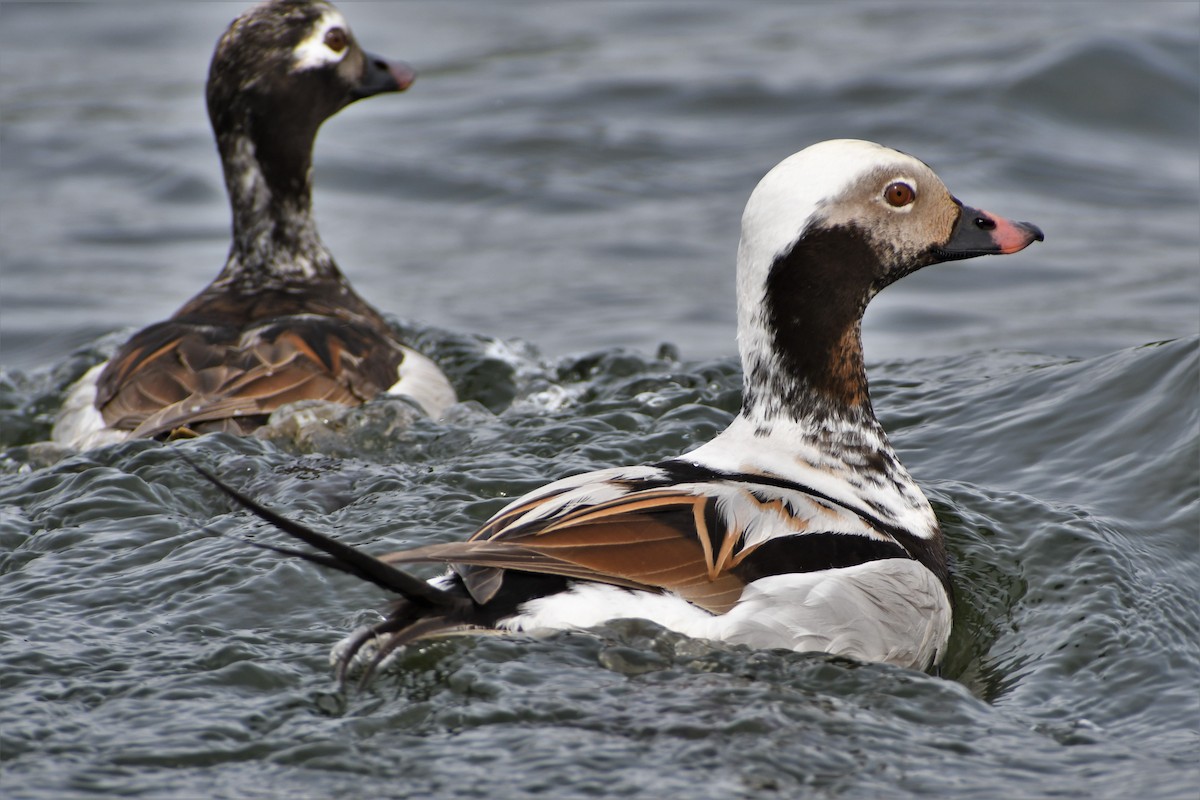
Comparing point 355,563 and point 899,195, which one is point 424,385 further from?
point 355,563

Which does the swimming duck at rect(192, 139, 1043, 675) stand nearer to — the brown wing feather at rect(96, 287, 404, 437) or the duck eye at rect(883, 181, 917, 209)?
the duck eye at rect(883, 181, 917, 209)

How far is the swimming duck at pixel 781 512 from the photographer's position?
13.6 ft

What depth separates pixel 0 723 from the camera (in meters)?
4.02

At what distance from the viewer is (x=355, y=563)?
3.75 meters

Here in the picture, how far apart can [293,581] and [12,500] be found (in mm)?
1378

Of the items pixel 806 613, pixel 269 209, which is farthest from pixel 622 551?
pixel 269 209

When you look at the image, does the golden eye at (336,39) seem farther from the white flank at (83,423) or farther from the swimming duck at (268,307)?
the white flank at (83,423)

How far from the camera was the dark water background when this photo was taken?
13.0ft

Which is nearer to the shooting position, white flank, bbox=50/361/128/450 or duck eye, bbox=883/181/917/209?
duck eye, bbox=883/181/917/209

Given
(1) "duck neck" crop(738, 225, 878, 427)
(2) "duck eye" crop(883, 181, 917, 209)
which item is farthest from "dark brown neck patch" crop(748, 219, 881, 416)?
(2) "duck eye" crop(883, 181, 917, 209)

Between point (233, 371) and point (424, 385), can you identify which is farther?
point (424, 385)

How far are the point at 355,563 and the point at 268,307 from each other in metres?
3.76

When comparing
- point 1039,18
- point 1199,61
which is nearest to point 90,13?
point 1039,18

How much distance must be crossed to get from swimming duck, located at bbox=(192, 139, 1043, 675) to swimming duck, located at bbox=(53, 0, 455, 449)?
2150 mm
